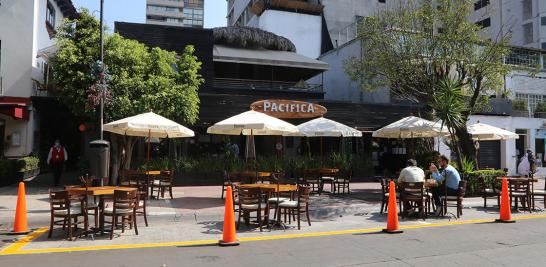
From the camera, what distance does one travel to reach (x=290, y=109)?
66.2 feet

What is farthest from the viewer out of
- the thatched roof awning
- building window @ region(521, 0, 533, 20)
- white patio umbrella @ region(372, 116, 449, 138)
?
building window @ region(521, 0, 533, 20)

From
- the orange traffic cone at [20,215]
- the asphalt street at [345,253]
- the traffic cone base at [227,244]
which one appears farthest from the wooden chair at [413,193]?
the orange traffic cone at [20,215]

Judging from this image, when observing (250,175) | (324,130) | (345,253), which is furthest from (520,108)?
(345,253)

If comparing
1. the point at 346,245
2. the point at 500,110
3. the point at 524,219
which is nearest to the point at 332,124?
the point at 524,219

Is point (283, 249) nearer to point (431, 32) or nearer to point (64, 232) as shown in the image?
point (64, 232)

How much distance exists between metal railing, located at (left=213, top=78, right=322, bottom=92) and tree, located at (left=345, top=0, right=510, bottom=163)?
7.63 metres

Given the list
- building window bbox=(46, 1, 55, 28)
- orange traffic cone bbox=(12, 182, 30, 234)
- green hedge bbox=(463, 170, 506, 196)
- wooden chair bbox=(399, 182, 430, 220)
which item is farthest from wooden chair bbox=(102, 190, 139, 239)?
building window bbox=(46, 1, 55, 28)

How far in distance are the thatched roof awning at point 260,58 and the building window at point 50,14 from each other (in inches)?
350

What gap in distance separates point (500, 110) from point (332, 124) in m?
15.7

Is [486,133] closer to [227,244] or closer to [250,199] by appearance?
[250,199]

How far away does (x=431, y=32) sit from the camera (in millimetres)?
15594

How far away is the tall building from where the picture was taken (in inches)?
3839

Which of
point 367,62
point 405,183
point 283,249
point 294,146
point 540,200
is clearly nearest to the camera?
point 283,249

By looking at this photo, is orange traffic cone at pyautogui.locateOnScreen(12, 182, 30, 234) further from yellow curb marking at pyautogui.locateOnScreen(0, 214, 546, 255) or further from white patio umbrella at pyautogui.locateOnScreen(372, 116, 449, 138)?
white patio umbrella at pyautogui.locateOnScreen(372, 116, 449, 138)
